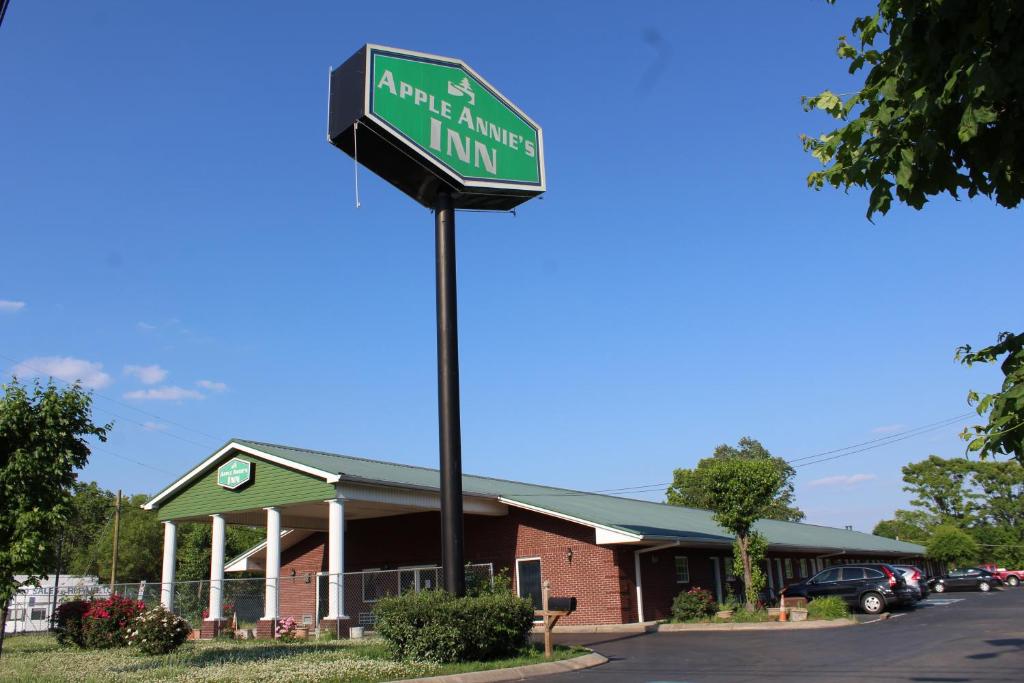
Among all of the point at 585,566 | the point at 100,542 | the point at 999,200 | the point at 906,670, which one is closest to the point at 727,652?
the point at 906,670

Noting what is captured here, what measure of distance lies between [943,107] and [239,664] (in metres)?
14.4

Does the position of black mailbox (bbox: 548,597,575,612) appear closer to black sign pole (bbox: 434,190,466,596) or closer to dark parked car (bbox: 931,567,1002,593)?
black sign pole (bbox: 434,190,466,596)

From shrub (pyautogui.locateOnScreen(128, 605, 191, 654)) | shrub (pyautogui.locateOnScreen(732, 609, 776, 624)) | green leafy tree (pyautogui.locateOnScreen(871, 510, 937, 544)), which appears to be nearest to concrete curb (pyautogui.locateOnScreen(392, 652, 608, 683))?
shrub (pyautogui.locateOnScreen(128, 605, 191, 654))

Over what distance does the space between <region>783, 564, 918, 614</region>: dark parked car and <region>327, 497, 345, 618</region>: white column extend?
585 inches

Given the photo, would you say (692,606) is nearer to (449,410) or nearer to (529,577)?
(529,577)

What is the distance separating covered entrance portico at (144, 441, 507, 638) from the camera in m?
22.6

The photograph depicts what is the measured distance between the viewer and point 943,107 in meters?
4.56

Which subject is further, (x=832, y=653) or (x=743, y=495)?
(x=743, y=495)

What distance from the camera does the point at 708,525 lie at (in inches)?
1380

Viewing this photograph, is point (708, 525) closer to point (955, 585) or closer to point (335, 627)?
point (955, 585)

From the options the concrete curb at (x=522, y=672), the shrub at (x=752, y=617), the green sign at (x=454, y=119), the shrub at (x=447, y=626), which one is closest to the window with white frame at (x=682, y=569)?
the shrub at (x=752, y=617)

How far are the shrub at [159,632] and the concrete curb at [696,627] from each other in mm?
10734

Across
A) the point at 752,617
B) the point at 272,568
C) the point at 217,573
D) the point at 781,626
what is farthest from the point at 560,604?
the point at 217,573

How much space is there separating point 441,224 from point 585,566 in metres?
12.8
